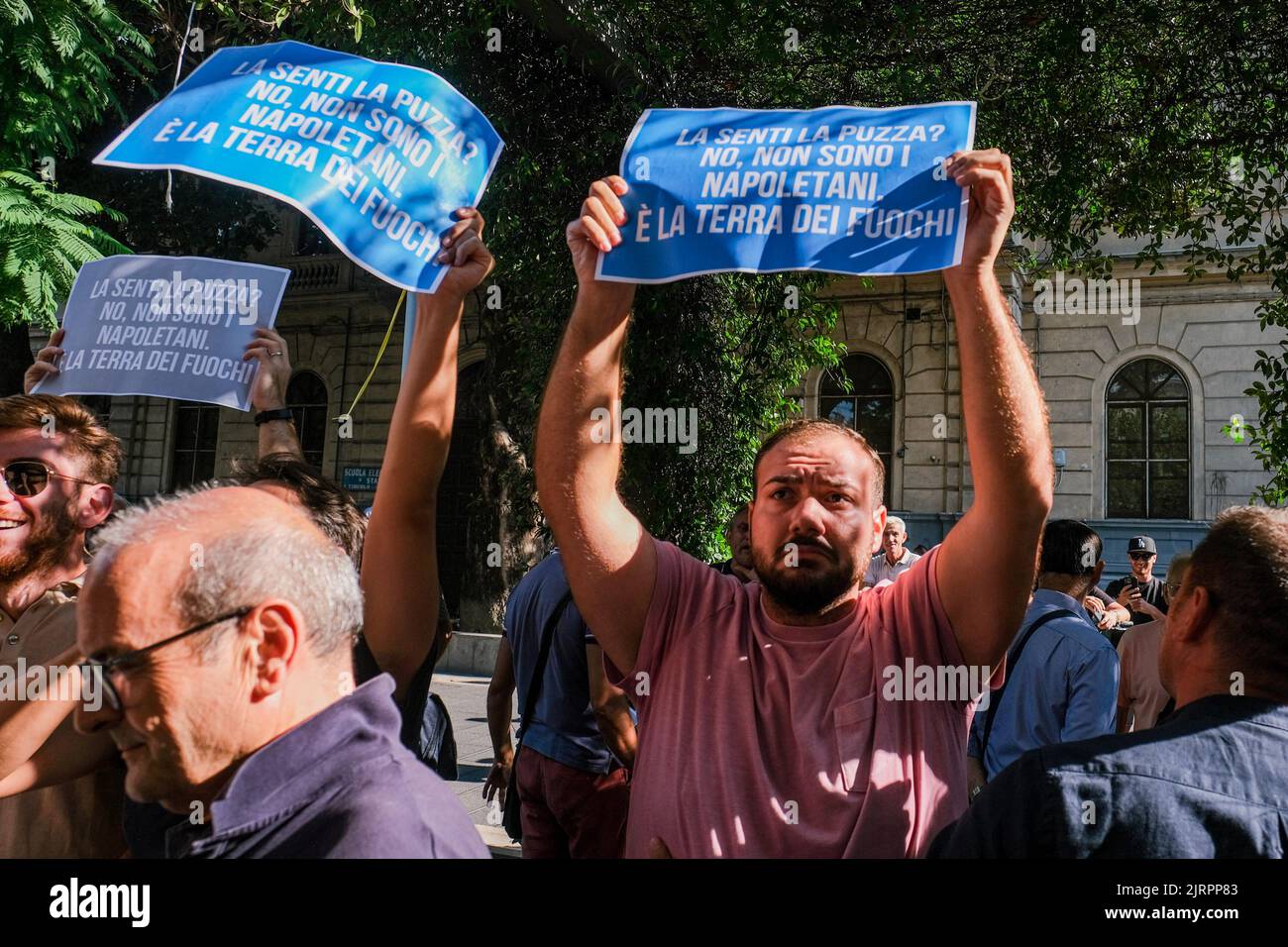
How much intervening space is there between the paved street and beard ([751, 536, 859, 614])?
2.34 meters

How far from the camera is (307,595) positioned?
1.50m

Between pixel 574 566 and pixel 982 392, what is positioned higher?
pixel 982 392

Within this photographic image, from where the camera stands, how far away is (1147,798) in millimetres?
1638

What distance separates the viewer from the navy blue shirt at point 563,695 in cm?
397

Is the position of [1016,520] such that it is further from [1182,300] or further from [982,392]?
[1182,300]

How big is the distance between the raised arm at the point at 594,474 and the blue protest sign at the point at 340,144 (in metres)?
0.41

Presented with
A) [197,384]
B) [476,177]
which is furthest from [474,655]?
[476,177]

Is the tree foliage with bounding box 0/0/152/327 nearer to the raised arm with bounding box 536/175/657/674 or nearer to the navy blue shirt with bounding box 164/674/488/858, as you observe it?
the raised arm with bounding box 536/175/657/674

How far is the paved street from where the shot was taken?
624cm

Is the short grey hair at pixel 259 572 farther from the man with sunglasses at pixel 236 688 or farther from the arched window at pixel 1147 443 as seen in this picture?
the arched window at pixel 1147 443

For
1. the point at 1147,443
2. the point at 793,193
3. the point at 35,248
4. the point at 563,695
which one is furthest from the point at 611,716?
the point at 1147,443

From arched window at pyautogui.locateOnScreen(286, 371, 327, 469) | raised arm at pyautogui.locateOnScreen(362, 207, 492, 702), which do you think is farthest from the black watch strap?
arched window at pyautogui.locateOnScreen(286, 371, 327, 469)

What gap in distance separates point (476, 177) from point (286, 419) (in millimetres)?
988

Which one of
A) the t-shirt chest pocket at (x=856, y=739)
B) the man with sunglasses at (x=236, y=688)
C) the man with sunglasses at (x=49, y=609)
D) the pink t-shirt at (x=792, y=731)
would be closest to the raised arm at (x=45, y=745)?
the man with sunglasses at (x=49, y=609)
